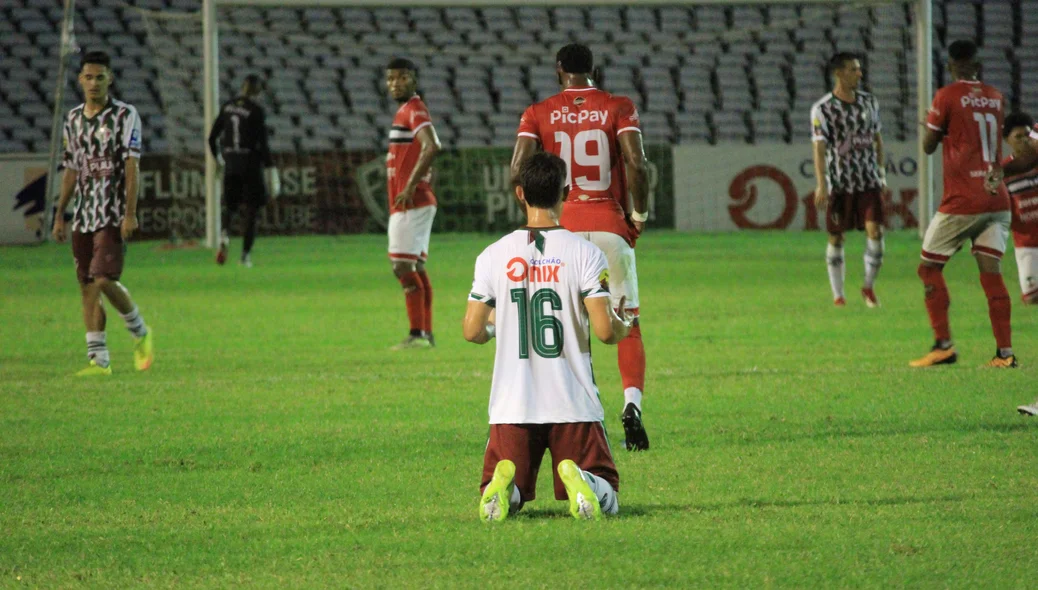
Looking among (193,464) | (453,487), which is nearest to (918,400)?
(453,487)

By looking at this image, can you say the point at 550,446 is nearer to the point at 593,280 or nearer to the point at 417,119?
the point at 593,280

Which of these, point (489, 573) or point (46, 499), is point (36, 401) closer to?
point (46, 499)

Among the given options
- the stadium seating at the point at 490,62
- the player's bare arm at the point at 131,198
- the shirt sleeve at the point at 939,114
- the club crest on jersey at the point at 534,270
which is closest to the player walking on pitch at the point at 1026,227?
the shirt sleeve at the point at 939,114

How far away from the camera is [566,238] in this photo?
5023 millimetres

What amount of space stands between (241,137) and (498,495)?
15.5 metres

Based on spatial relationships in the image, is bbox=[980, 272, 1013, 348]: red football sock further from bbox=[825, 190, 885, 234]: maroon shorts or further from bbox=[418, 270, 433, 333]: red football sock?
bbox=[825, 190, 885, 234]: maroon shorts

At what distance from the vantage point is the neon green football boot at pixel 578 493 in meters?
4.89

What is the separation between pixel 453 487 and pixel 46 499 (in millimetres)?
1505

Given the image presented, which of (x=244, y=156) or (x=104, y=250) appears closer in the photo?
(x=104, y=250)

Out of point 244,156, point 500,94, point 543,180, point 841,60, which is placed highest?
point 500,94

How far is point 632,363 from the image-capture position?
683 centimetres

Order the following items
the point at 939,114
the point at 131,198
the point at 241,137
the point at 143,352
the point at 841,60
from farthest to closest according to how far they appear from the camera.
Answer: the point at 241,137 < the point at 841,60 < the point at 143,352 < the point at 131,198 < the point at 939,114

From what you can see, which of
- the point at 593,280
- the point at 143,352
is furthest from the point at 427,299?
the point at 593,280

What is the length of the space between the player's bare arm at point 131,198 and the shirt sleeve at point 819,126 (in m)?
6.68
